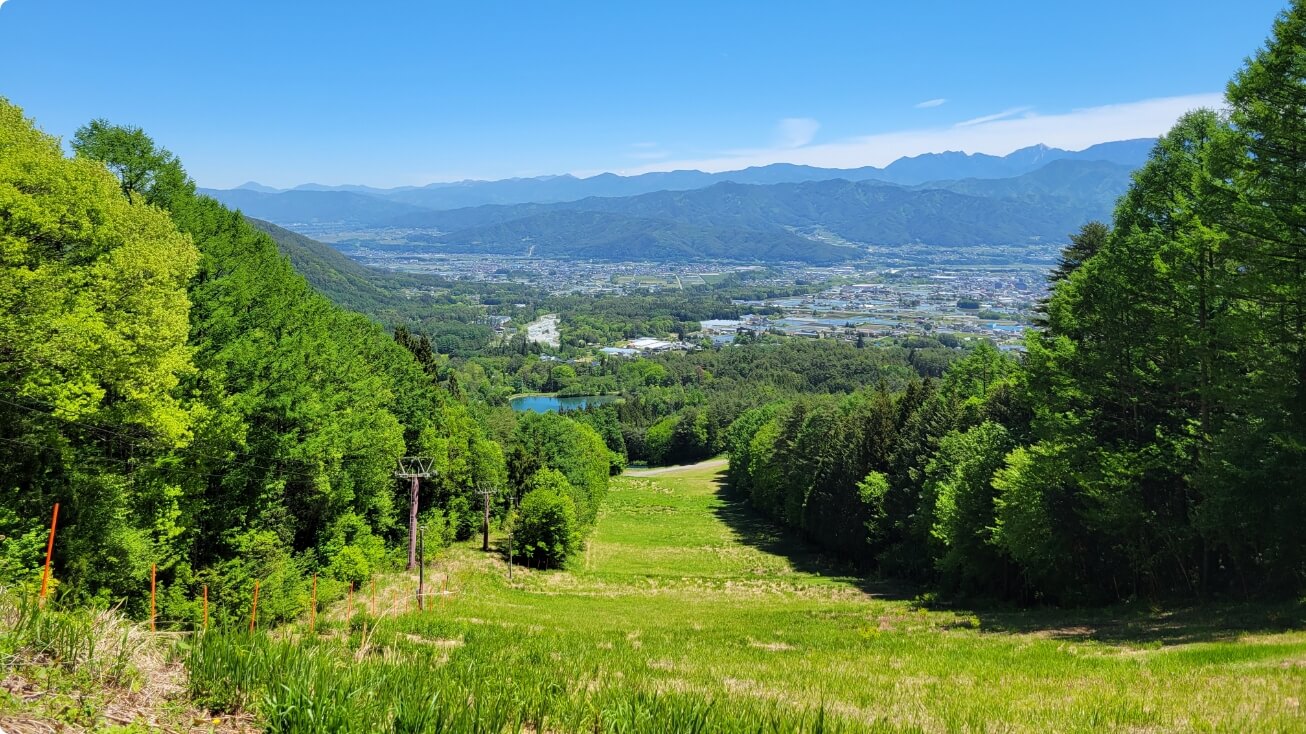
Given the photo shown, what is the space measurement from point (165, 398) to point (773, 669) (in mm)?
12601

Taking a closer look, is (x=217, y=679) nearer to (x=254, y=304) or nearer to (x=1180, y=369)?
(x=254, y=304)

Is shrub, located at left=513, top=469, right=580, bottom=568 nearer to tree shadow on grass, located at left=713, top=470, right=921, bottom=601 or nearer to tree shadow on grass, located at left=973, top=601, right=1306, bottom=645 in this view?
tree shadow on grass, located at left=713, top=470, right=921, bottom=601

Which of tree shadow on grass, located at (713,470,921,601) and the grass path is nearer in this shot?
the grass path

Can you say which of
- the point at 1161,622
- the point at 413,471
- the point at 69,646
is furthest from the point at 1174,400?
the point at 413,471

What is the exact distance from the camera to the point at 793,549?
180 ft

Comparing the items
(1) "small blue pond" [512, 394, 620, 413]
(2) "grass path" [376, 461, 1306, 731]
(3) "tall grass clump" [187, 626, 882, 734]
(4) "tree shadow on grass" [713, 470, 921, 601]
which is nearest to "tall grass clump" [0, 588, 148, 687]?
(3) "tall grass clump" [187, 626, 882, 734]

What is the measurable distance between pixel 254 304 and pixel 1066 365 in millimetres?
25366

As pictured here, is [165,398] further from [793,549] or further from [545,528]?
[793,549]

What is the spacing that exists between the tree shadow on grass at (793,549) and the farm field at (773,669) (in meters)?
5.46

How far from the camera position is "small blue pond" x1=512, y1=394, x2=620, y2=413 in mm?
165500

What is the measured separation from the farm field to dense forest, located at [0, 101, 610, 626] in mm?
4125

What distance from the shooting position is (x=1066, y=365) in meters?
22.0

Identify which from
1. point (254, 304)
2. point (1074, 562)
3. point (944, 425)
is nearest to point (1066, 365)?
point (1074, 562)

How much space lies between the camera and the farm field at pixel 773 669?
16.5 ft
